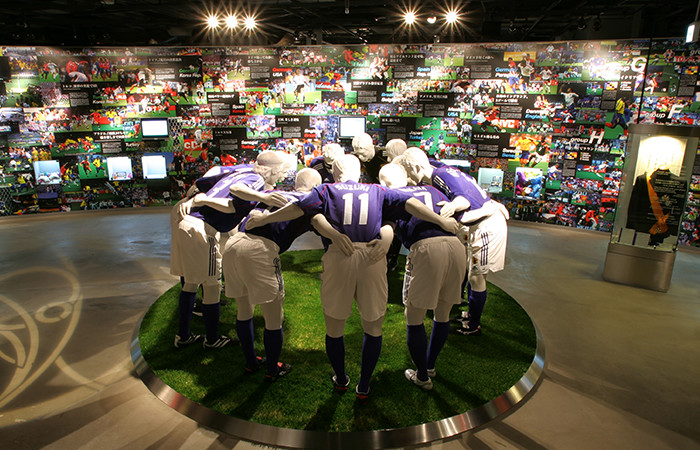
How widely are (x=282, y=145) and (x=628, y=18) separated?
1047cm

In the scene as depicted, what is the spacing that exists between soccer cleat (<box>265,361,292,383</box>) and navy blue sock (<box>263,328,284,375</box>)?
0.03 meters

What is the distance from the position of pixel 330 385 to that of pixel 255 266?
1.06 m

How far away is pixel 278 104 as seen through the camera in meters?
8.84

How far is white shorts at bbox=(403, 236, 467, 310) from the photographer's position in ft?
9.01

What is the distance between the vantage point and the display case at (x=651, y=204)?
16.6ft

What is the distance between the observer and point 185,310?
3.52 m

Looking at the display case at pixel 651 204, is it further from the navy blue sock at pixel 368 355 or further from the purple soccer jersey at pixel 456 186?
the navy blue sock at pixel 368 355

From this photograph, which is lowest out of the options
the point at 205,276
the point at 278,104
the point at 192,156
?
the point at 205,276

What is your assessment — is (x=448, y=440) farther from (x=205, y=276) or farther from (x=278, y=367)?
(x=205, y=276)

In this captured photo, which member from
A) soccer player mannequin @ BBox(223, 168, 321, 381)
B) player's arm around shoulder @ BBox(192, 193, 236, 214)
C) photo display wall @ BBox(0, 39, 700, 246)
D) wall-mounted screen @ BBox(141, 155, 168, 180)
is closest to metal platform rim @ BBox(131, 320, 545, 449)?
soccer player mannequin @ BBox(223, 168, 321, 381)

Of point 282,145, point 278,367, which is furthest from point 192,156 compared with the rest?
point 278,367

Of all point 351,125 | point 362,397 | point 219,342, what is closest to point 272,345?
point 362,397

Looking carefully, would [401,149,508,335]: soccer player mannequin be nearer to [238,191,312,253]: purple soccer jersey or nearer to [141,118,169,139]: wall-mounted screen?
[238,191,312,253]: purple soccer jersey

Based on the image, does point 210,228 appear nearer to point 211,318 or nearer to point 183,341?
point 211,318
